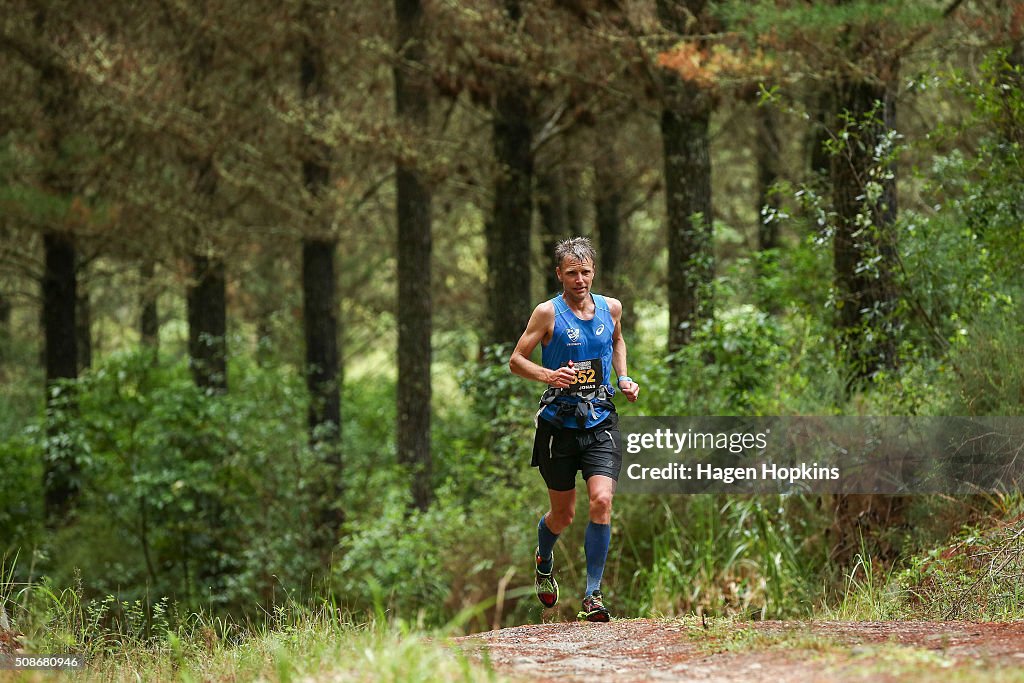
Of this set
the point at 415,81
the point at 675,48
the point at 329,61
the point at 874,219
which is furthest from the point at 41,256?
the point at 874,219

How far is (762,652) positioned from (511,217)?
502 inches

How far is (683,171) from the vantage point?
14.0 m

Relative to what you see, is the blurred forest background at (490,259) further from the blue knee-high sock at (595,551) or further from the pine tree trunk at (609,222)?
the blue knee-high sock at (595,551)

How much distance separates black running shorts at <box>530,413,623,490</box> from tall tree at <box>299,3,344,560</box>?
30.8 ft

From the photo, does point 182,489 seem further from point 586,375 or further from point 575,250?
point 575,250

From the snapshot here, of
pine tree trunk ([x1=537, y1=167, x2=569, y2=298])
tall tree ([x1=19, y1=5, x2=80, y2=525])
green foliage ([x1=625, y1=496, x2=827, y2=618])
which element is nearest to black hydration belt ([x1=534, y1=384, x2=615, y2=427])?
green foliage ([x1=625, y1=496, x2=827, y2=618])

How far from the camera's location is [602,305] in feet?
23.8

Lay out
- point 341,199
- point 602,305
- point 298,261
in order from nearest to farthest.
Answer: point 602,305 < point 341,199 < point 298,261

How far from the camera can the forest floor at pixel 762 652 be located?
4.91 metres

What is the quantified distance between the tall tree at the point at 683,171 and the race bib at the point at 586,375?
6495 millimetres

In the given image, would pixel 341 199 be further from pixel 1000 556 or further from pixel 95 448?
pixel 1000 556

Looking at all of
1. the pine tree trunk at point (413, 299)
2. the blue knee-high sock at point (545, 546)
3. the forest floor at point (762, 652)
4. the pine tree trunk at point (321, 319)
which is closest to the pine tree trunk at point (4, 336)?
the pine tree trunk at point (321, 319)

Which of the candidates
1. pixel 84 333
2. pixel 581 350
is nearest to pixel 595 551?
pixel 581 350

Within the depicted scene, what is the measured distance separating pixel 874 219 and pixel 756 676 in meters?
7.07
